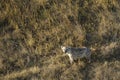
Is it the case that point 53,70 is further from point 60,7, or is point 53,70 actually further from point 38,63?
point 60,7

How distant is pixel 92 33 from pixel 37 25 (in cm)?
216

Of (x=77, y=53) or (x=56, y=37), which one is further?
(x=56, y=37)

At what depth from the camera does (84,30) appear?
42.0ft

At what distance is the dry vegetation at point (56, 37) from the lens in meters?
11.5

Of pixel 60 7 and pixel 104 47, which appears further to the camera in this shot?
pixel 60 7

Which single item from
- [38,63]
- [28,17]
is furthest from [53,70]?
[28,17]

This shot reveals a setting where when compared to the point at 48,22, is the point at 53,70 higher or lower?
lower

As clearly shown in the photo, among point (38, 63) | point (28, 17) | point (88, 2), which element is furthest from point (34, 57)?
point (88, 2)

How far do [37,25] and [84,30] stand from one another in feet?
6.06

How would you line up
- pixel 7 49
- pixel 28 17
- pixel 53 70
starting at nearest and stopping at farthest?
pixel 53 70 → pixel 7 49 → pixel 28 17

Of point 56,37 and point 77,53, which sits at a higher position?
point 56,37

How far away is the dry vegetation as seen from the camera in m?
11.5

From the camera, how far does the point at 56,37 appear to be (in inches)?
499

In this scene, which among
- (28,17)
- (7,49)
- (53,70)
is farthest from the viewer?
(28,17)
